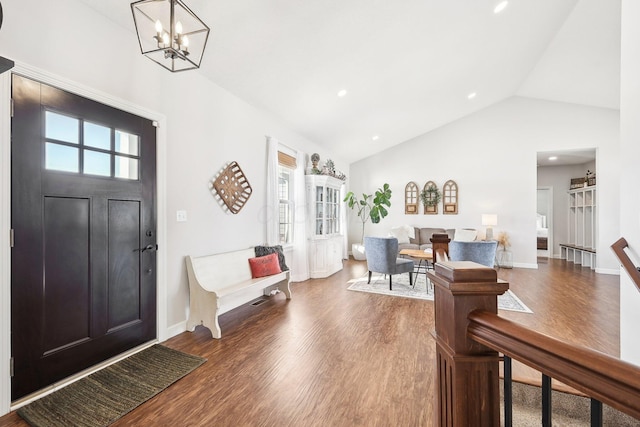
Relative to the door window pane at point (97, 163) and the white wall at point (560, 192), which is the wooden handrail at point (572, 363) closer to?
the door window pane at point (97, 163)

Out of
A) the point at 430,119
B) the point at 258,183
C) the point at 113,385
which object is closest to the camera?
the point at 113,385

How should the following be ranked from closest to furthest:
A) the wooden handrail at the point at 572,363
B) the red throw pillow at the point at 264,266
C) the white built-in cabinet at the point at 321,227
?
the wooden handrail at the point at 572,363 → the red throw pillow at the point at 264,266 → the white built-in cabinet at the point at 321,227

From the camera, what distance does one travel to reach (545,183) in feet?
26.6

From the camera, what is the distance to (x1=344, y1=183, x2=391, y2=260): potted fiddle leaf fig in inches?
290

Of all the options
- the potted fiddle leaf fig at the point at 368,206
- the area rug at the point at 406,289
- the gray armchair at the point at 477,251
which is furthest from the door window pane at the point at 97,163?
the potted fiddle leaf fig at the point at 368,206

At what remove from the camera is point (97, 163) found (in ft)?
7.46

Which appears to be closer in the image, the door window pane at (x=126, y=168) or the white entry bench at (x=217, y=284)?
the door window pane at (x=126, y=168)

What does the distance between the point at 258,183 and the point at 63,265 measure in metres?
2.48

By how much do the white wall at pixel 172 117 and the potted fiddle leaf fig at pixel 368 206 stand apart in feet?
11.6

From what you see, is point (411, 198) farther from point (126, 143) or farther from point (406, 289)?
point (126, 143)

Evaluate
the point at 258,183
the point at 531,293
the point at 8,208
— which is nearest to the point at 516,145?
the point at 531,293

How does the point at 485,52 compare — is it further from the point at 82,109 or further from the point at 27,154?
the point at 27,154

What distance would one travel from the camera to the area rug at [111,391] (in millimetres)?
1715

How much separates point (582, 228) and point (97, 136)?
9.69m
